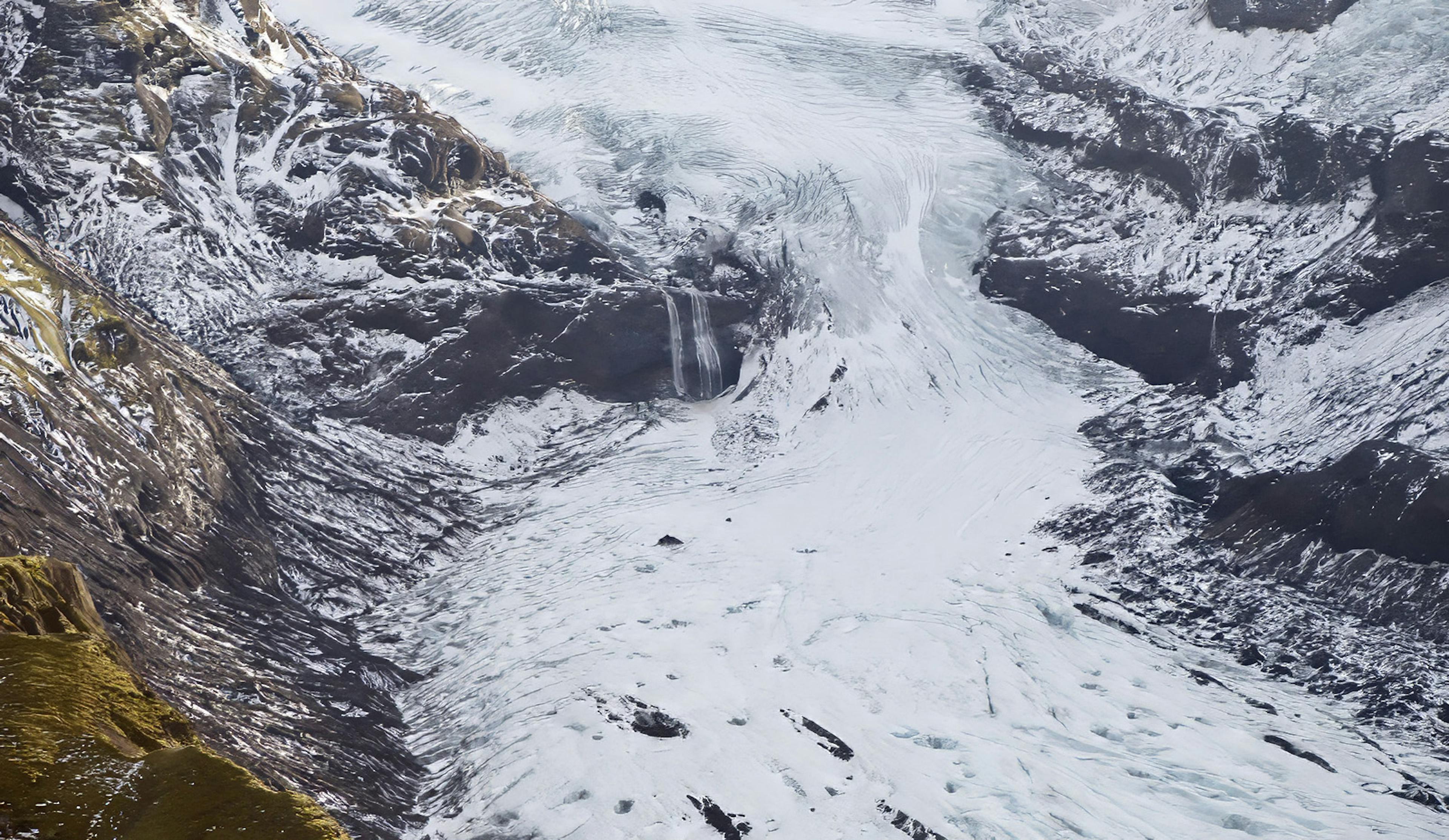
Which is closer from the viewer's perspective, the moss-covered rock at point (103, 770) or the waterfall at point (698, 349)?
the moss-covered rock at point (103, 770)

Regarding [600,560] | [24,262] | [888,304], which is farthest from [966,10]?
[24,262]

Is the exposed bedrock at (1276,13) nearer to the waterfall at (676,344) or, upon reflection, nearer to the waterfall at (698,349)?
the waterfall at (698,349)

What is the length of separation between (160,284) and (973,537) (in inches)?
698

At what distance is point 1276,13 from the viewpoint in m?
31.6

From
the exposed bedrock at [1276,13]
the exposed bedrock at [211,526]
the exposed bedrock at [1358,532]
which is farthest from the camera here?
the exposed bedrock at [1276,13]

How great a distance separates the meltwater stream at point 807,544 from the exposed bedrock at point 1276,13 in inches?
290

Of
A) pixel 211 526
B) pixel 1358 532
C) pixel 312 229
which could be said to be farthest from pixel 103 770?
pixel 312 229

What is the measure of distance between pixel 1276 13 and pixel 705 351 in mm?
18458

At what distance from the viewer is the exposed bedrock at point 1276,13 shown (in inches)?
1201

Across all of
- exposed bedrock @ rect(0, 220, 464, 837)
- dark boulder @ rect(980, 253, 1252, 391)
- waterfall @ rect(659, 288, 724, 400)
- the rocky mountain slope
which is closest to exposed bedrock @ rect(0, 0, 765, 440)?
waterfall @ rect(659, 288, 724, 400)

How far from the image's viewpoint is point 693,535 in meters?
23.3

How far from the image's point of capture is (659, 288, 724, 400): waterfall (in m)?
28.2

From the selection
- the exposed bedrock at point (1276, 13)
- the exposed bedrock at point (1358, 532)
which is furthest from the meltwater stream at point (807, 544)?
the exposed bedrock at point (1276, 13)

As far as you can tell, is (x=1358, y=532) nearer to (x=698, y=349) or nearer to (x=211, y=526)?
(x=698, y=349)
